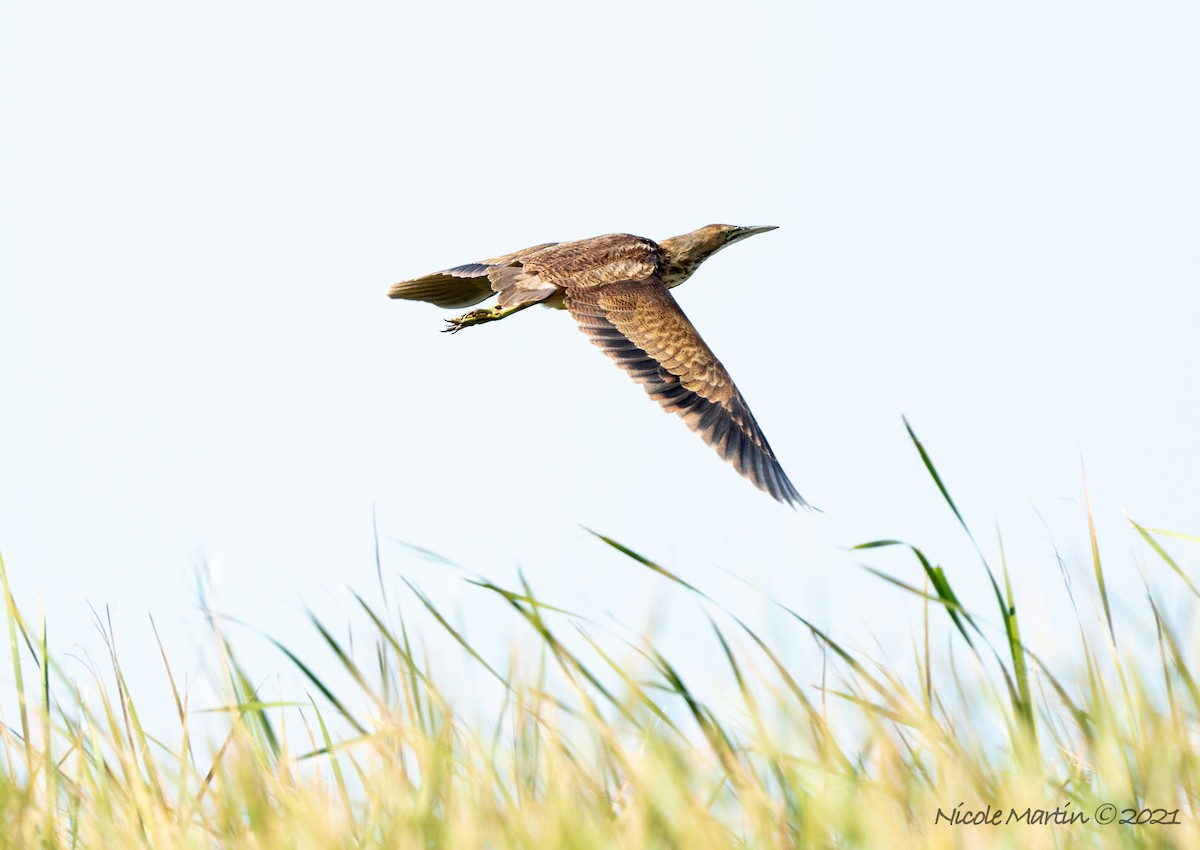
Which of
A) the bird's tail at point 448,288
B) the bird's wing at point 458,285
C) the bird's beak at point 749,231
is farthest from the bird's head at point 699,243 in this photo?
the bird's tail at point 448,288

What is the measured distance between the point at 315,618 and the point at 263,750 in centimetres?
22

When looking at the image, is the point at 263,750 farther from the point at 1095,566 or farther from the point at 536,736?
the point at 1095,566

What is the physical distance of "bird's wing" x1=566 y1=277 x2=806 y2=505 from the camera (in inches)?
226

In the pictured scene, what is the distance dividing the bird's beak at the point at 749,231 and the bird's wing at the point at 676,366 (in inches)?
55.9

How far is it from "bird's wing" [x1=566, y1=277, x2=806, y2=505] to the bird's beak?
4.66 feet

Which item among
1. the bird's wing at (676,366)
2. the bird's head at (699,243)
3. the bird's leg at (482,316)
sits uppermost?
the bird's head at (699,243)

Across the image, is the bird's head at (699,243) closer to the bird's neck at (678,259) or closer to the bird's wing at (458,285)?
the bird's neck at (678,259)

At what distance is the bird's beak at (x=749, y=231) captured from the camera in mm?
7859

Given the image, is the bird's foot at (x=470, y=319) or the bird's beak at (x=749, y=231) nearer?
the bird's foot at (x=470, y=319)

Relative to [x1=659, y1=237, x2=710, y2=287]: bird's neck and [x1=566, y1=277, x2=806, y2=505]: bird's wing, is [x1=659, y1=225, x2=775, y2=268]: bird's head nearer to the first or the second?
[x1=659, y1=237, x2=710, y2=287]: bird's neck

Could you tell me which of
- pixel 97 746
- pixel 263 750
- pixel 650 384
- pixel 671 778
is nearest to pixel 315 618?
pixel 263 750

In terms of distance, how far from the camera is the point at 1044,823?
2.02 m

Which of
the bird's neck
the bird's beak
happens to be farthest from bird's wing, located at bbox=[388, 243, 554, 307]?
the bird's beak

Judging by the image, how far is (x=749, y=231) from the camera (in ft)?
26.1
